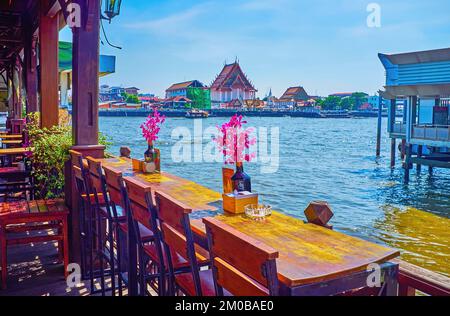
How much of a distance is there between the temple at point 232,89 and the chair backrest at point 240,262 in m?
92.2

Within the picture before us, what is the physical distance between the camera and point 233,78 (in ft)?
312

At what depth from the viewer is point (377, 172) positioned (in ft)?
76.3

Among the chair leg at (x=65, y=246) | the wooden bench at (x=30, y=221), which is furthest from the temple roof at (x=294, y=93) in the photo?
the chair leg at (x=65, y=246)

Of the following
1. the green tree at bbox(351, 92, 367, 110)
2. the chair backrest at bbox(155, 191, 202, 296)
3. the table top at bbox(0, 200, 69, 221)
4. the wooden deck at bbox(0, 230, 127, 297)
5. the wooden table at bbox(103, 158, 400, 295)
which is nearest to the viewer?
the wooden table at bbox(103, 158, 400, 295)

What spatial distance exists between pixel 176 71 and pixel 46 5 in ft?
336

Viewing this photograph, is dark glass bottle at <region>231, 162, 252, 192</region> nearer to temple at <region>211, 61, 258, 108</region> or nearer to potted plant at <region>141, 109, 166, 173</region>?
potted plant at <region>141, 109, 166, 173</region>

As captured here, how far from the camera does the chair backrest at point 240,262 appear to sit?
1.45 metres

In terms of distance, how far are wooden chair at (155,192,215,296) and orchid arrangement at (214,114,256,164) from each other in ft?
1.94

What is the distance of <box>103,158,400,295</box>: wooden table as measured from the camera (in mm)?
1582

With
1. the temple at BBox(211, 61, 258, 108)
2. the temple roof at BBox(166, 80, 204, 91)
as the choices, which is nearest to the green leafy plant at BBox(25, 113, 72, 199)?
the temple at BBox(211, 61, 258, 108)

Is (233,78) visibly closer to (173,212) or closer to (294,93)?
(294,93)

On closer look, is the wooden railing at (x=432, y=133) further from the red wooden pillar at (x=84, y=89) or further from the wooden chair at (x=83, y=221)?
the wooden chair at (x=83, y=221)

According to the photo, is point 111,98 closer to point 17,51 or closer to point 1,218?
point 17,51

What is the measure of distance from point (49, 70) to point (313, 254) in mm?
5432
